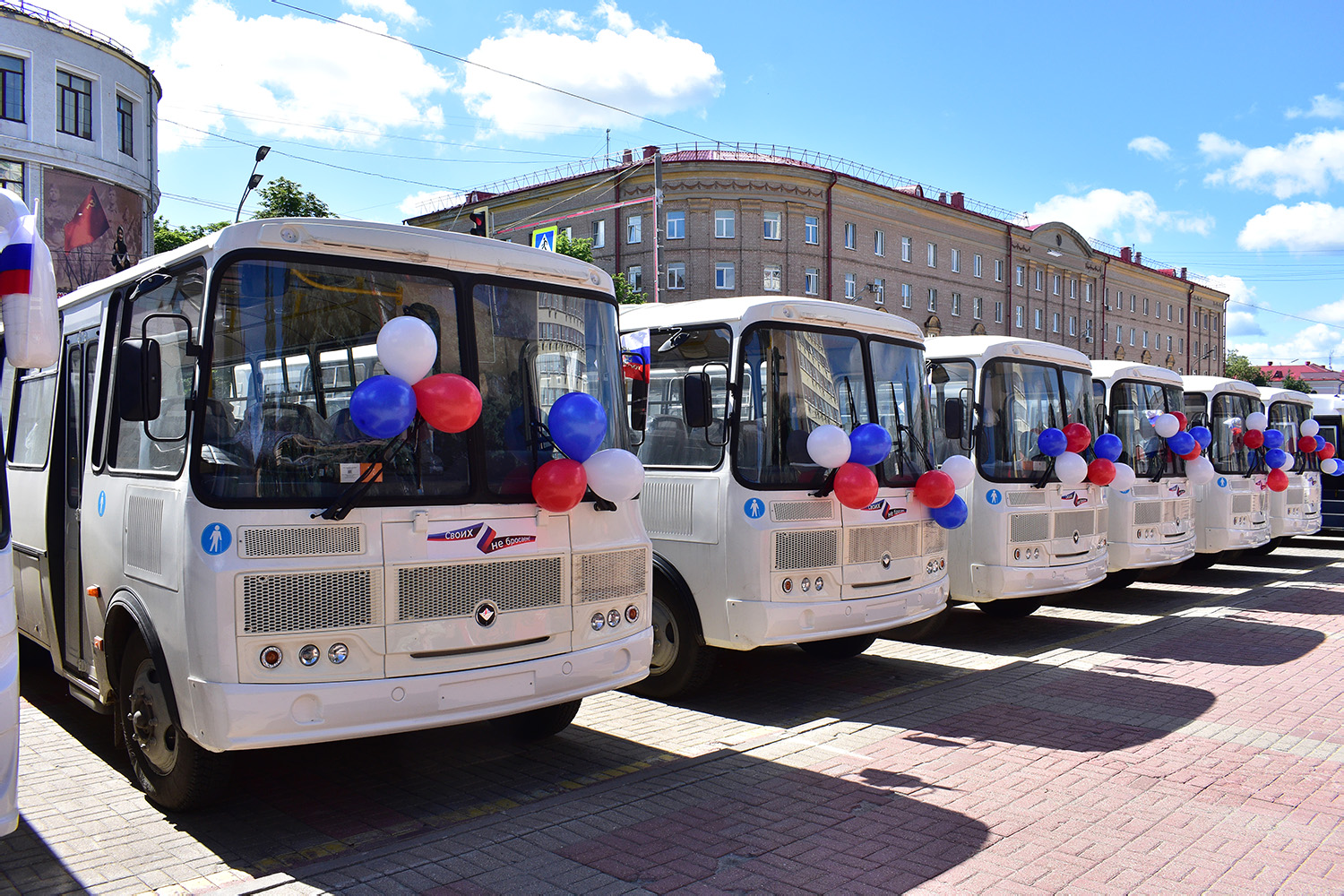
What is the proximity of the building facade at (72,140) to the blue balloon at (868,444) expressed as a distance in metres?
32.2

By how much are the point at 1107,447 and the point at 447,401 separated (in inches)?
322

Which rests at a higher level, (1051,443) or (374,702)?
(1051,443)

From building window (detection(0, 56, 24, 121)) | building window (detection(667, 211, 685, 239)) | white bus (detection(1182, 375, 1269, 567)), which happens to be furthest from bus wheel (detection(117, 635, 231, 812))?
building window (detection(667, 211, 685, 239))

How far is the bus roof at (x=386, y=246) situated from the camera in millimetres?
4816

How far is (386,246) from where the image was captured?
508cm

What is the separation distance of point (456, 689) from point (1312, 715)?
6.11m

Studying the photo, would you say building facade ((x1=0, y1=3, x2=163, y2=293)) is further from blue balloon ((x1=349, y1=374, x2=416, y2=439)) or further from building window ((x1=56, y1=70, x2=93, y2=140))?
blue balloon ((x1=349, y1=374, x2=416, y2=439))

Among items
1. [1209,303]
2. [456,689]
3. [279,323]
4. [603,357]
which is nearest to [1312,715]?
[603,357]

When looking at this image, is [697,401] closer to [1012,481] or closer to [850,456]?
[850,456]

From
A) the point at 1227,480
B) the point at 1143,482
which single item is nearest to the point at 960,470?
the point at 1143,482

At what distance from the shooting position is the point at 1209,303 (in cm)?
7694

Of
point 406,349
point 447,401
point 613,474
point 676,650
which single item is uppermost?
point 406,349

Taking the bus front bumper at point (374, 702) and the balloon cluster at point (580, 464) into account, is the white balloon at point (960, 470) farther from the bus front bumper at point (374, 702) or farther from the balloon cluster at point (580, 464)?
the bus front bumper at point (374, 702)

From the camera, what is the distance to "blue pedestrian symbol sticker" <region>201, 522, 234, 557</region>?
4527 millimetres
